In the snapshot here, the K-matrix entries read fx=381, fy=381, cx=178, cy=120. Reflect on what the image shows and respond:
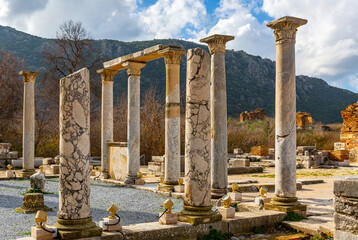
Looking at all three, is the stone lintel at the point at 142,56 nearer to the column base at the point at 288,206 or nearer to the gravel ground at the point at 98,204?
the gravel ground at the point at 98,204

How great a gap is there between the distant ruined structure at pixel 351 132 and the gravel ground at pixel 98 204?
2167 centimetres

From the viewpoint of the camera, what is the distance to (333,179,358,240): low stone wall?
5258 millimetres

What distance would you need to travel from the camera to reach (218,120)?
10.1 meters

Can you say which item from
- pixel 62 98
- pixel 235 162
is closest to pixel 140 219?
pixel 62 98

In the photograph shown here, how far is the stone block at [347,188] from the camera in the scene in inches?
207

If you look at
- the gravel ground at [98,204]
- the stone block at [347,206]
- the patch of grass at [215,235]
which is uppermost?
the stone block at [347,206]

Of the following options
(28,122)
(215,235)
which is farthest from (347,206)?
(28,122)

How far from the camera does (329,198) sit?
11320mm

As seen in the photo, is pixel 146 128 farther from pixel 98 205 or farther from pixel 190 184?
pixel 190 184

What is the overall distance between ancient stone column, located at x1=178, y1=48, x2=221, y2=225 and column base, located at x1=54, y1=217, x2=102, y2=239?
177 centimetres

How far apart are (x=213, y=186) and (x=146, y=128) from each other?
700 inches

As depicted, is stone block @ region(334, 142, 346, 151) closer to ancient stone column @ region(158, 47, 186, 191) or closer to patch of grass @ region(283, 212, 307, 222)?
ancient stone column @ region(158, 47, 186, 191)

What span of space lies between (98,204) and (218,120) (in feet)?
13.7

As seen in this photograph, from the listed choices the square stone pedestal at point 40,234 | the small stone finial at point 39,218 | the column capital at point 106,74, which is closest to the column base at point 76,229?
the square stone pedestal at point 40,234
